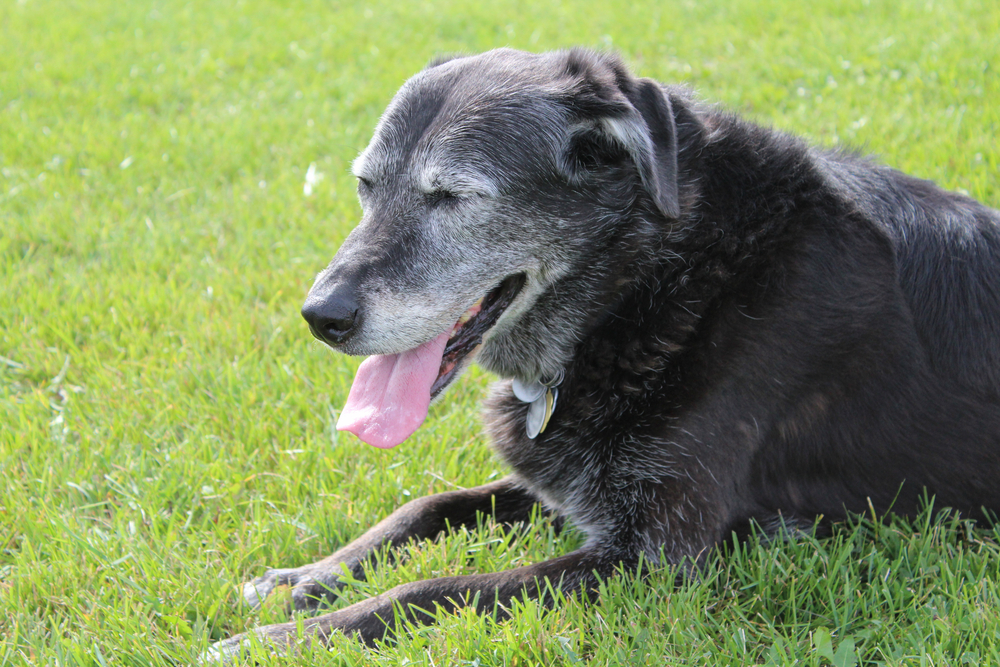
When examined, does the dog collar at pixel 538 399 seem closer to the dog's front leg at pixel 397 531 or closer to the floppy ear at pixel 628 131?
the dog's front leg at pixel 397 531

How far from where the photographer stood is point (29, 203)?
235 inches

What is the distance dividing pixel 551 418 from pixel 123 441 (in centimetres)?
194

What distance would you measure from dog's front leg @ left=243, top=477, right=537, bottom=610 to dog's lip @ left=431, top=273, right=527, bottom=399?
518 mm

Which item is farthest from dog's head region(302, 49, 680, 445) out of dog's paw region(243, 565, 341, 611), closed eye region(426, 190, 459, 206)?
dog's paw region(243, 565, 341, 611)

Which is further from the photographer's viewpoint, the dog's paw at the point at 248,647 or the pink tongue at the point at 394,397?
the pink tongue at the point at 394,397

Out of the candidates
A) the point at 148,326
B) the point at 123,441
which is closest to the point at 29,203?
the point at 148,326

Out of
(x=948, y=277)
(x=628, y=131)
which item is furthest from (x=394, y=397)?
(x=948, y=277)

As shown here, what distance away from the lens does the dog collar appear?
3086 millimetres

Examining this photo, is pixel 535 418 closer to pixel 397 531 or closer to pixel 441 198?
pixel 397 531

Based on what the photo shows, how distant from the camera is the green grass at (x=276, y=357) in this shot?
255 centimetres

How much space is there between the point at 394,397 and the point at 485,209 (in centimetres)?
73

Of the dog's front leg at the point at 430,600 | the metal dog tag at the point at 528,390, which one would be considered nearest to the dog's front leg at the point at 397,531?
the dog's front leg at the point at 430,600

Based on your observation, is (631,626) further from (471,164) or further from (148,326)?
(148,326)

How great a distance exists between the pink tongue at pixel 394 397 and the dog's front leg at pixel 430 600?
51 centimetres
